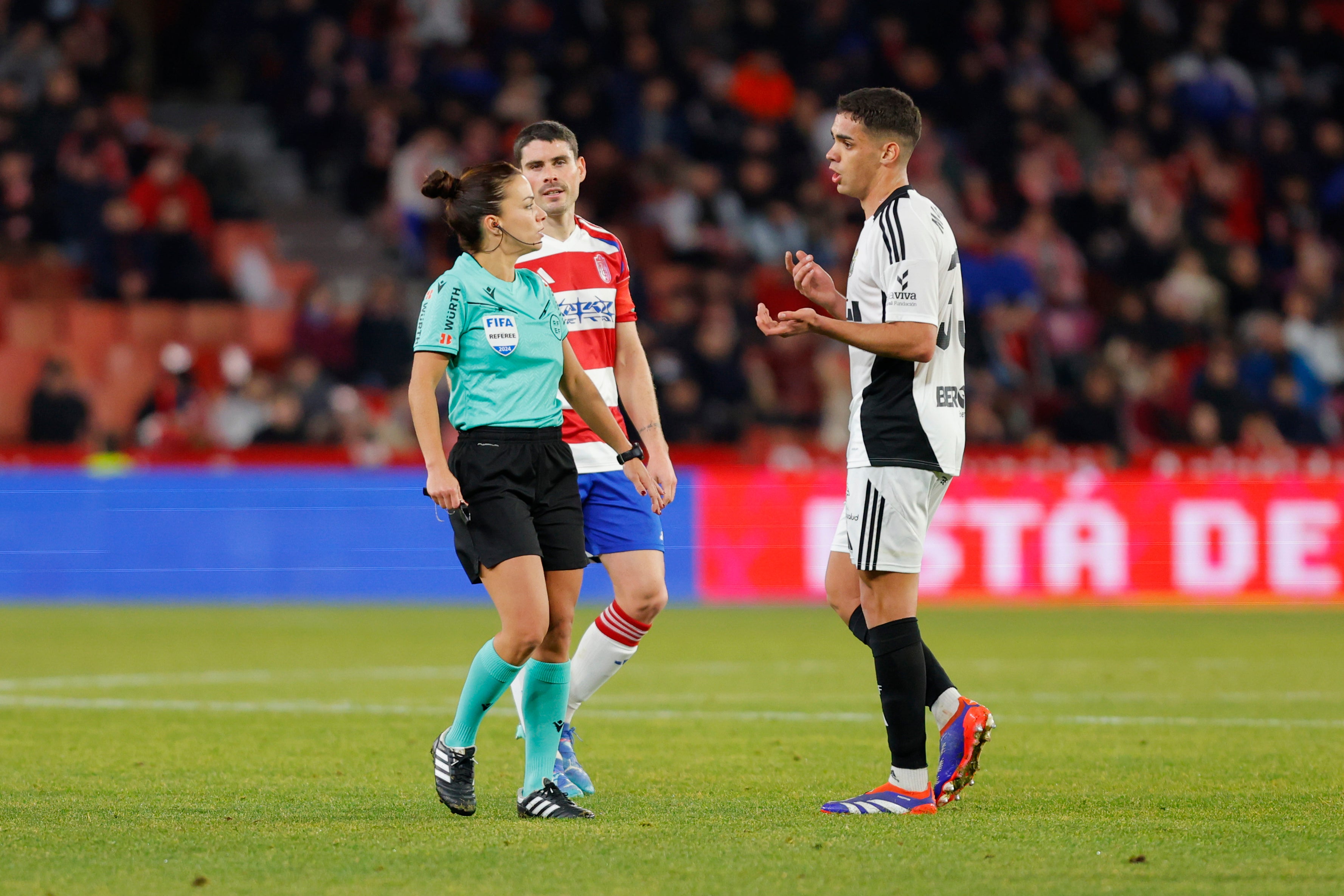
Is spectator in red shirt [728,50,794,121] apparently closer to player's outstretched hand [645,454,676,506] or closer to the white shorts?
player's outstretched hand [645,454,676,506]

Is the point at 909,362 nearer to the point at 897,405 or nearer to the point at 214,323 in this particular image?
the point at 897,405

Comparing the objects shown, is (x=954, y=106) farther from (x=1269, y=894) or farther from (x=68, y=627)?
(x=1269, y=894)

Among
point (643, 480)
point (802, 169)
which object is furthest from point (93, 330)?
point (643, 480)

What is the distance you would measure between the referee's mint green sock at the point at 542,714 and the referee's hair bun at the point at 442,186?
156 cm

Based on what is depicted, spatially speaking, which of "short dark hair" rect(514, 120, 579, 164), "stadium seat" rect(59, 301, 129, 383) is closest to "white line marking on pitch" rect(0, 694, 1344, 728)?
"short dark hair" rect(514, 120, 579, 164)

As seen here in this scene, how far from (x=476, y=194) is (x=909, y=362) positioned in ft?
4.87

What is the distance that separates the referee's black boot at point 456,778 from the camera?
5.81 metres

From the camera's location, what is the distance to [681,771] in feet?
22.9

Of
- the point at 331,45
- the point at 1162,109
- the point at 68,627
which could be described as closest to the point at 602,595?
the point at 68,627

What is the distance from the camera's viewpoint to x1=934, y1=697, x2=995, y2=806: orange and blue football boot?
6.14 m

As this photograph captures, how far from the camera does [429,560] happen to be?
53.0ft

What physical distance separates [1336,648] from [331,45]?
42.3 ft

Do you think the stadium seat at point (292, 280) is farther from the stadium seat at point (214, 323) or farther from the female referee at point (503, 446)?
the female referee at point (503, 446)

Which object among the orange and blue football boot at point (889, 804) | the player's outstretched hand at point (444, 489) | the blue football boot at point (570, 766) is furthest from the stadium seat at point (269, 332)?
the orange and blue football boot at point (889, 804)
